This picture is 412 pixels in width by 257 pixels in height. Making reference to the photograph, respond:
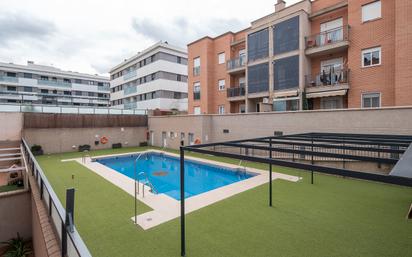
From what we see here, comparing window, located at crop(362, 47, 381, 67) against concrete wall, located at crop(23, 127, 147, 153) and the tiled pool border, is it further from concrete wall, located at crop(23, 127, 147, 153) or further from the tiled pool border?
concrete wall, located at crop(23, 127, 147, 153)

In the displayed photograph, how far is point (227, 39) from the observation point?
980 inches

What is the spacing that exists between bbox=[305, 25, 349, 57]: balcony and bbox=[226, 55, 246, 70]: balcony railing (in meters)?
6.71

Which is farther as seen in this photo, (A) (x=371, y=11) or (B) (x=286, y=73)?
(B) (x=286, y=73)

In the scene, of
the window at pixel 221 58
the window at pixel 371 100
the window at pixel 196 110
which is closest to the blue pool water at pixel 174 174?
the window at pixel 196 110

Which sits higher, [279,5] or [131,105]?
[279,5]

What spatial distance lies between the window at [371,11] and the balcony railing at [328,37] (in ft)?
4.08

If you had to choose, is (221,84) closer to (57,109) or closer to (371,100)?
(371,100)

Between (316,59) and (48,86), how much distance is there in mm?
56240

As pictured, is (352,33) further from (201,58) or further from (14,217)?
(14,217)

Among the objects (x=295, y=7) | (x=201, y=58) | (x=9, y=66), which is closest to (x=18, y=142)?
(x=201, y=58)

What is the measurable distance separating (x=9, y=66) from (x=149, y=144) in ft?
137

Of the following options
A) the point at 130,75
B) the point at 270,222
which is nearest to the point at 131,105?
the point at 130,75

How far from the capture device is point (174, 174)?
15648 mm

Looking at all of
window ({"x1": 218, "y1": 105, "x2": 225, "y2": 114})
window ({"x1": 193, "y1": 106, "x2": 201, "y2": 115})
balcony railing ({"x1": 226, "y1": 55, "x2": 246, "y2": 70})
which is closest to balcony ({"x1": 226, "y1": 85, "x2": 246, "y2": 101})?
window ({"x1": 218, "y1": 105, "x2": 225, "y2": 114})
